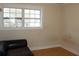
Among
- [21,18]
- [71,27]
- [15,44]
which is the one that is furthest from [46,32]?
[15,44]

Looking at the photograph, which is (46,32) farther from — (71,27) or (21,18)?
(21,18)

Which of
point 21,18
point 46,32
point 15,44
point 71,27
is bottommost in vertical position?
point 15,44

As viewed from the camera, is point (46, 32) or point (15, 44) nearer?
point (15, 44)

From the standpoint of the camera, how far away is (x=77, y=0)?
1.98 feet

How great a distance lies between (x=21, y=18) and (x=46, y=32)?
1.15 meters

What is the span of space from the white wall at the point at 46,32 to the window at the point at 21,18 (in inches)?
8.5

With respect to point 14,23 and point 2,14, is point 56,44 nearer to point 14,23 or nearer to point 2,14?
point 14,23

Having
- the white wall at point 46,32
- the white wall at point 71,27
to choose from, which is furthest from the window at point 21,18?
the white wall at point 71,27

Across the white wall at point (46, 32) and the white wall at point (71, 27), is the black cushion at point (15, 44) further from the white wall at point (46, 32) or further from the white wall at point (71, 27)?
the white wall at point (71, 27)

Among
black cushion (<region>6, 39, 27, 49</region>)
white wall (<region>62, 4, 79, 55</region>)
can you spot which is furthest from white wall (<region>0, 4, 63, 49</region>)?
black cushion (<region>6, 39, 27, 49</region>)

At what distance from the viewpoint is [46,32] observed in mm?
4961

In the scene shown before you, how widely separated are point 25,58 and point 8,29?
3900 millimetres

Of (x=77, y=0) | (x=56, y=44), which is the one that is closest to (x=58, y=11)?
(x=56, y=44)

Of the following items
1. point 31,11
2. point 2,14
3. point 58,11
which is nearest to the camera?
point 2,14
